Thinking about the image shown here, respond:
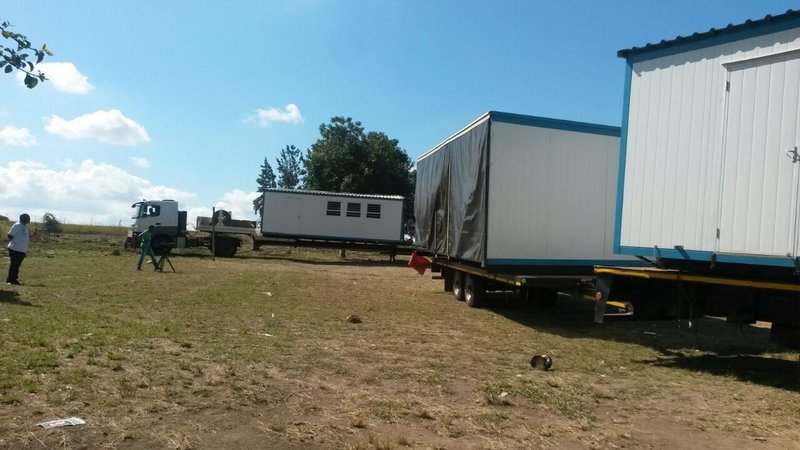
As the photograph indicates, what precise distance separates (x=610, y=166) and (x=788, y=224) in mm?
5161

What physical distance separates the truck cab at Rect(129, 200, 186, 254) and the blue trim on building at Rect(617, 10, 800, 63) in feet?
80.4

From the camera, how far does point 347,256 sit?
33.9 m

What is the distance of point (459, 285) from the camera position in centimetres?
1357

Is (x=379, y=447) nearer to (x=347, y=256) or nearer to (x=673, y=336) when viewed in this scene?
(x=673, y=336)

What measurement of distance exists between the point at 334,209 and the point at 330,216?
1.33 ft

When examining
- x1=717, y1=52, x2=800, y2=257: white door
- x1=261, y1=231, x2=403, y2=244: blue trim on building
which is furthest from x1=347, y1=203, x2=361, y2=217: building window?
x1=717, y1=52, x2=800, y2=257: white door

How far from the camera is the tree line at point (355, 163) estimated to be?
1547 inches

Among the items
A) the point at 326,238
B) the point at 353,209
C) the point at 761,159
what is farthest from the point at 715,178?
the point at 326,238

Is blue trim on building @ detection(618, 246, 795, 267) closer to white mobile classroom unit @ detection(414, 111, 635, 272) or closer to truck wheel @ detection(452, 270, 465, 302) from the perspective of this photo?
white mobile classroom unit @ detection(414, 111, 635, 272)

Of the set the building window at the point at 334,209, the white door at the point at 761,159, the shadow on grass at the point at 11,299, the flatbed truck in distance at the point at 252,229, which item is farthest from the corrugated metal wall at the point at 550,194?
the building window at the point at 334,209

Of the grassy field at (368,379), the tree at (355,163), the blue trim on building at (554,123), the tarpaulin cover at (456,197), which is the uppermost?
the tree at (355,163)

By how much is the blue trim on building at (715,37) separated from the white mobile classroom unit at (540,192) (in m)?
2.86

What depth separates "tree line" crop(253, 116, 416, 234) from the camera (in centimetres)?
3928

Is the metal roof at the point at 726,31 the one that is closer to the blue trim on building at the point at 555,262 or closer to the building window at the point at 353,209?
the blue trim on building at the point at 555,262
